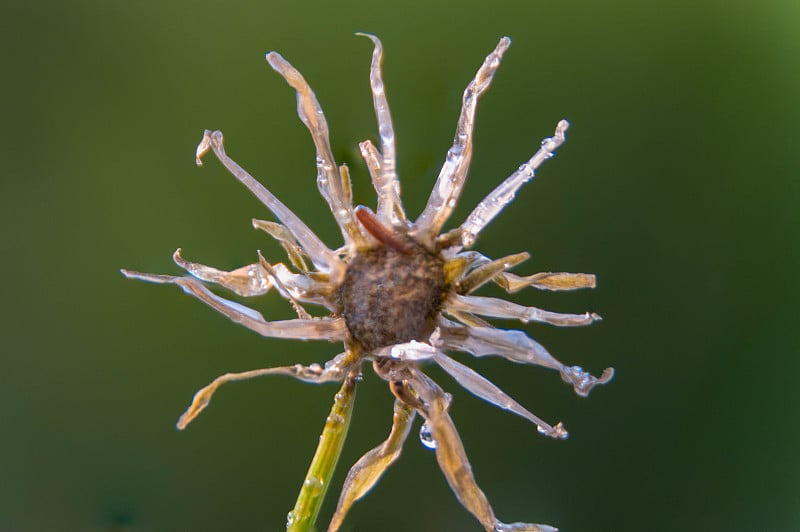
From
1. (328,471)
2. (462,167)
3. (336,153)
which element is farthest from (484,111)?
(328,471)

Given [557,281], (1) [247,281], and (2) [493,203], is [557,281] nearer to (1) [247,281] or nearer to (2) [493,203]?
(2) [493,203]

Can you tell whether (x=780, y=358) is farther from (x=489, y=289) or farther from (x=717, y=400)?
(x=489, y=289)

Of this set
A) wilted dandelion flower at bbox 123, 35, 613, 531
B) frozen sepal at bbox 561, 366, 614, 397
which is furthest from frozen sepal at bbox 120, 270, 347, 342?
frozen sepal at bbox 561, 366, 614, 397

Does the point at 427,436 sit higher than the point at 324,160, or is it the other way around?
the point at 324,160

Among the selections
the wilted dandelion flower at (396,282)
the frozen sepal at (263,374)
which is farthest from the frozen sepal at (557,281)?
the frozen sepal at (263,374)

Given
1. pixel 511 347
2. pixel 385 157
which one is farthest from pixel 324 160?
pixel 511 347

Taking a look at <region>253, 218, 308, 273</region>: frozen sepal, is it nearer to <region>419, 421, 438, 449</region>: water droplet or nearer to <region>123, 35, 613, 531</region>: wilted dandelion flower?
<region>123, 35, 613, 531</region>: wilted dandelion flower
